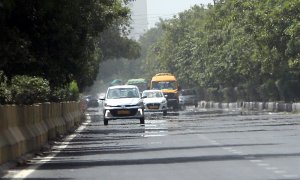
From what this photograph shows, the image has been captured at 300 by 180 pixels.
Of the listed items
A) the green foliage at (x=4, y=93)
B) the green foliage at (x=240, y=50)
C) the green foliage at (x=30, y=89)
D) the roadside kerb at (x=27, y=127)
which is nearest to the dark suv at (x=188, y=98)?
the green foliage at (x=240, y=50)

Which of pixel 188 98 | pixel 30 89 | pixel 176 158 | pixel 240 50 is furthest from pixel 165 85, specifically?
pixel 176 158

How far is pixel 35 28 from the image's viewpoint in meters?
30.5

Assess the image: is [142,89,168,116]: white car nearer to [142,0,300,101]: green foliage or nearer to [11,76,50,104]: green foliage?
[142,0,300,101]: green foliage

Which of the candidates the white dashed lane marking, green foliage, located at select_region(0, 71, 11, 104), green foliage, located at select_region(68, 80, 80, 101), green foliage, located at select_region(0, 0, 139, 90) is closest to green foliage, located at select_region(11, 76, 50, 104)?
green foliage, located at select_region(0, 71, 11, 104)

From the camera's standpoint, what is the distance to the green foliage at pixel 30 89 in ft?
135

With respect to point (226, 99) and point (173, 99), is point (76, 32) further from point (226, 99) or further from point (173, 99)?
point (226, 99)

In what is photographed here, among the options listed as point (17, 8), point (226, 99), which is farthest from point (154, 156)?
point (226, 99)

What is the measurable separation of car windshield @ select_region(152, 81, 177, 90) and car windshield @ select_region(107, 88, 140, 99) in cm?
3611

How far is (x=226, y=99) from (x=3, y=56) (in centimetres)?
7697

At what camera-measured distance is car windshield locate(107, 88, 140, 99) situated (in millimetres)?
52991

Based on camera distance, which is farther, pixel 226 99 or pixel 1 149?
pixel 226 99

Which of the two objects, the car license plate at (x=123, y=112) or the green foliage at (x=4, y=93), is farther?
the car license plate at (x=123, y=112)

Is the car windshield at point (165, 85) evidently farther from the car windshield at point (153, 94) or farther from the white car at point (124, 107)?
the white car at point (124, 107)

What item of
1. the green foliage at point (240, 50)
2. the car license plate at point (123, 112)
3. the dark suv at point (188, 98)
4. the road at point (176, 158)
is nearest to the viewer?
the road at point (176, 158)
